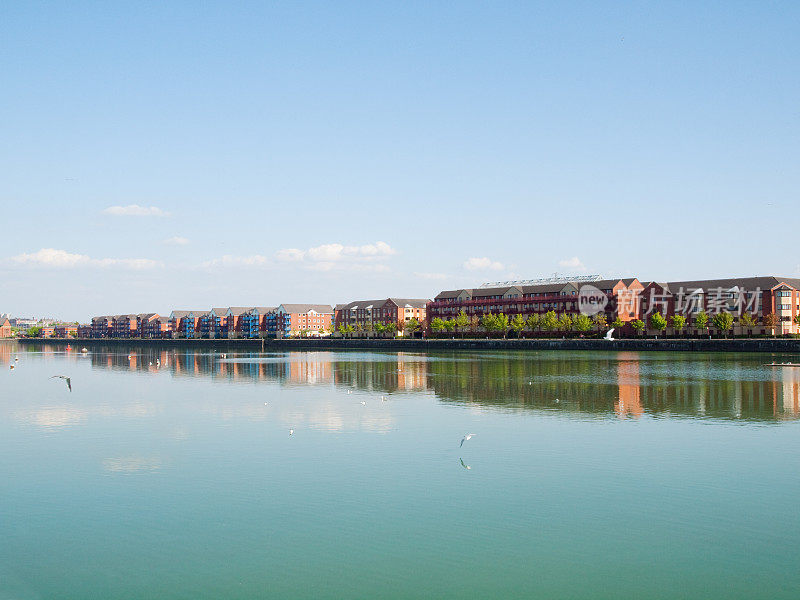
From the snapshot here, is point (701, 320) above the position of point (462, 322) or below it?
above

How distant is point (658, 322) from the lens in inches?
5753

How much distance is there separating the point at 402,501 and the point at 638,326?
453ft

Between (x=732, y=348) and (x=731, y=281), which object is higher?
(x=731, y=281)

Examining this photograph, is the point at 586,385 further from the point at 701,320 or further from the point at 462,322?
the point at 462,322

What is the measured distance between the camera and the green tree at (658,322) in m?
146

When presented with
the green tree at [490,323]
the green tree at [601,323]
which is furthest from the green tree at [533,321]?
the green tree at [601,323]

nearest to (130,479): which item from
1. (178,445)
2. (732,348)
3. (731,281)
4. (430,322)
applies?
(178,445)

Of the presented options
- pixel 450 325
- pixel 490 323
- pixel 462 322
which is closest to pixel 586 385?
pixel 490 323

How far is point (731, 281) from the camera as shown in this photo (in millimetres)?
149250

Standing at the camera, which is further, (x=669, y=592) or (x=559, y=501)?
(x=559, y=501)

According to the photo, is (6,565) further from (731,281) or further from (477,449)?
(731,281)

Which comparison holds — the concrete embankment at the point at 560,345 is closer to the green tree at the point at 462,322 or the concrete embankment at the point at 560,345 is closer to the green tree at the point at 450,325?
the green tree at the point at 462,322

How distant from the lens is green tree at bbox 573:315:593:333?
15400 centimetres

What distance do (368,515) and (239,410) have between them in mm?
24877
